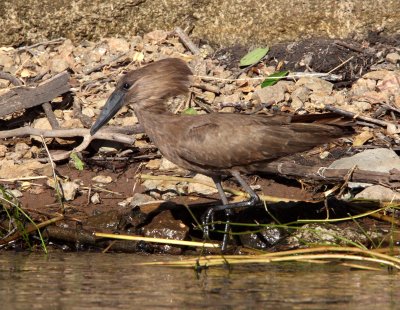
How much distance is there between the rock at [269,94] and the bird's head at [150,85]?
187 cm

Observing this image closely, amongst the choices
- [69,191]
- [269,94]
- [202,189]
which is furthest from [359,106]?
[69,191]

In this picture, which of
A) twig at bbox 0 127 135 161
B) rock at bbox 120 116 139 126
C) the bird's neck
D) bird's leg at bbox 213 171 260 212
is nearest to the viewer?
bird's leg at bbox 213 171 260 212

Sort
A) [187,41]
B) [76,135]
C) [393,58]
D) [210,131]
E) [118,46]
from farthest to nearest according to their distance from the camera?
[118,46]
[187,41]
[393,58]
[76,135]
[210,131]

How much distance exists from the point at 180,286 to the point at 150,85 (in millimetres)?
2231

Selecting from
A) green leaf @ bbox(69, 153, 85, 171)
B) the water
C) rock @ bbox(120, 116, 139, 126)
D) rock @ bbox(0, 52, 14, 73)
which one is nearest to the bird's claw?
the water

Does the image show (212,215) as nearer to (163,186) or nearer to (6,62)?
(163,186)

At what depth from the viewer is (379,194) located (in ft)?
29.3

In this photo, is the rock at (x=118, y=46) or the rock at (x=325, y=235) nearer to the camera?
the rock at (x=325, y=235)

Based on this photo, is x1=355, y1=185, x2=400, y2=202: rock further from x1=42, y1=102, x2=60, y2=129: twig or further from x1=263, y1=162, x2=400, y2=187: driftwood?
x1=42, y1=102, x2=60, y2=129: twig

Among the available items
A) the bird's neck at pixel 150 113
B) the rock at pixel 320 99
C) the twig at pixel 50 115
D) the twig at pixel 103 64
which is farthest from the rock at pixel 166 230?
the twig at pixel 103 64

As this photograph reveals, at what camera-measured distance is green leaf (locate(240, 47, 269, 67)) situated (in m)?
11.1

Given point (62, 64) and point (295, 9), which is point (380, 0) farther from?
point (62, 64)

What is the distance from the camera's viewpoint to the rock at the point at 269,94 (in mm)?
10602

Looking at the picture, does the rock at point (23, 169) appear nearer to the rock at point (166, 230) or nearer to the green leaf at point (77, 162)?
the green leaf at point (77, 162)
